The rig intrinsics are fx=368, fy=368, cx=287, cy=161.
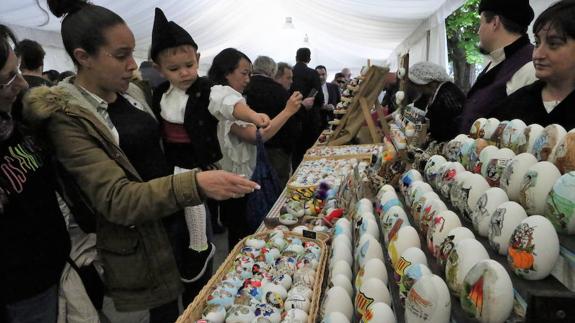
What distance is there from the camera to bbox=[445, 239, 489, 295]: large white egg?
687 mm

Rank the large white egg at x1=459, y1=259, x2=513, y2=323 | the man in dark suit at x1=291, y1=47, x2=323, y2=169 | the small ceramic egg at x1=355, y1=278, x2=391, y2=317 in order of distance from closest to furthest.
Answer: the large white egg at x1=459, y1=259, x2=513, y2=323 < the small ceramic egg at x1=355, y1=278, x2=391, y2=317 < the man in dark suit at x1=291, y1=47, x2=323, y2=169

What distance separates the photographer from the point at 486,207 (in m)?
0.81

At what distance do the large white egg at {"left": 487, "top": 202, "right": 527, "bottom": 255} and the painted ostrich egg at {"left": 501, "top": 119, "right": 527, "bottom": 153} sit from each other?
1.06 ft

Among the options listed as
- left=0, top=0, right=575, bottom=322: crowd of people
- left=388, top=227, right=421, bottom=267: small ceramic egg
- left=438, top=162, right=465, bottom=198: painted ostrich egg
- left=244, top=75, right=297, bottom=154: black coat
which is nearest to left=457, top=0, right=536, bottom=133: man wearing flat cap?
left=0, top=0, right=575, bottom=322: crowd of people

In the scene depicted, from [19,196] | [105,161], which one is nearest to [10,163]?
[19,196]

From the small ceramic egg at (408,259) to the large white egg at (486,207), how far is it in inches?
5.8

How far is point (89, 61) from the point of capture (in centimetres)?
103

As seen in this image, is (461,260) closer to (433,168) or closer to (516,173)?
(516,173)

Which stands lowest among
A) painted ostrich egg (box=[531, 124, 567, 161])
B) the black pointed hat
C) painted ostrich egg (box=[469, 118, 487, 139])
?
painted ostrich egg (box=[469, 118, 487, 139])

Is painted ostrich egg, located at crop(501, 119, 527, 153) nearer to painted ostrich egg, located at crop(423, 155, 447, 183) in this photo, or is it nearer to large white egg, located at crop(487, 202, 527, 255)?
painted ostrich egg, located at crop(423, 155, 447, 183)

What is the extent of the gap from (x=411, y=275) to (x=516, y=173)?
1.18 feet

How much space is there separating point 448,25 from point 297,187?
8496 mm

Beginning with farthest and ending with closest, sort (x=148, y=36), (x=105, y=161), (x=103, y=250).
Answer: (x=148, y=36)
(x=103, y=250)
(x=105, y=161)

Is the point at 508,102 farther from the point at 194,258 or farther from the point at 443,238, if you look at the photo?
the point at 194,258
